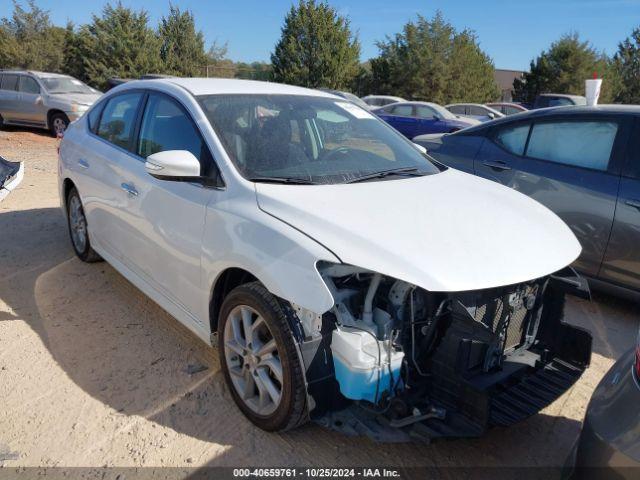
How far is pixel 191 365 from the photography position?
320 cm

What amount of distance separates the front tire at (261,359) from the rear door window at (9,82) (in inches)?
575

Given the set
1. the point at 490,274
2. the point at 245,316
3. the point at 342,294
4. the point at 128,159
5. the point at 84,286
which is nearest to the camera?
the point at 490,274

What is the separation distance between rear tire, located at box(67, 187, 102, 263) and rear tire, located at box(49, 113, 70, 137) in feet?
32.8

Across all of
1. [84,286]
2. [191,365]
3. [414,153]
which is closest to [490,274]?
[414,153]

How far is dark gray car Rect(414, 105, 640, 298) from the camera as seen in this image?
3.88 meters

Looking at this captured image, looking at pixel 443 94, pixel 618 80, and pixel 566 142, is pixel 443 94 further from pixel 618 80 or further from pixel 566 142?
pixel 566 142

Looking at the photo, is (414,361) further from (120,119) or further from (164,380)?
(120,119)

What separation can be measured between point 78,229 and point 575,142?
4374 mm

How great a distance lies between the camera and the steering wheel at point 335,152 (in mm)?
3095

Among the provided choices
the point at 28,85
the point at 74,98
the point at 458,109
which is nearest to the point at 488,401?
the point at 74,98

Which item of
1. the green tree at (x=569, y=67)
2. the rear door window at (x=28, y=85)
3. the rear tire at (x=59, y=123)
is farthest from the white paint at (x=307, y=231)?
the green tree at (x=569, y=67)

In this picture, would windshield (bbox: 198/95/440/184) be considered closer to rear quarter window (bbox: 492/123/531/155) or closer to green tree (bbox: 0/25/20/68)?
rear quarter window (bbox: 492/123/531/155)

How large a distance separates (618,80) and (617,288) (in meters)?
39.5

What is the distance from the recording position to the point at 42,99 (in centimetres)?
1359
